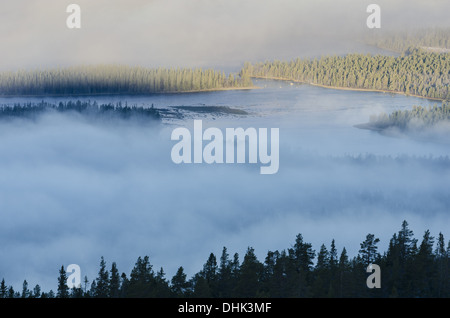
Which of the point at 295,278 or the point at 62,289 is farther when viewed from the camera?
the point at 62,289

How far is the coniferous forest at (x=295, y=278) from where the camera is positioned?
243 feet

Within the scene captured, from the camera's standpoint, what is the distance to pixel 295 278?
74250mm

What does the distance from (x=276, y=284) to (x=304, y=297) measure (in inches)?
222

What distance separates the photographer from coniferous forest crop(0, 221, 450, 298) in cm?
7419

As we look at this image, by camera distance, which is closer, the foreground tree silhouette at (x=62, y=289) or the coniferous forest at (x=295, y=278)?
the coniferous forest at (x=295, y=278)

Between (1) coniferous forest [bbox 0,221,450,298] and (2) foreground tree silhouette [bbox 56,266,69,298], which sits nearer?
(1) coniferous forest [bbox 0,221,450,298]
